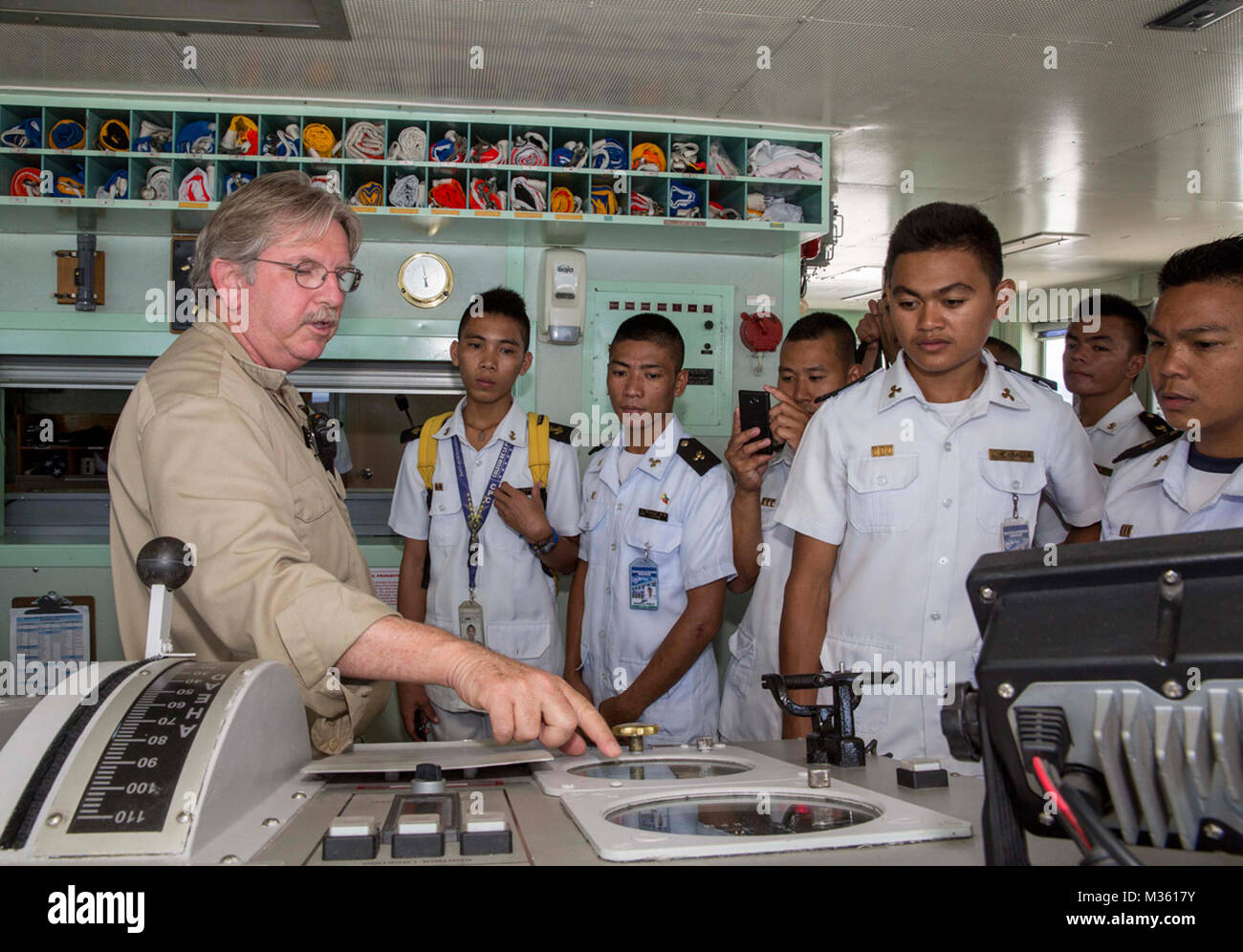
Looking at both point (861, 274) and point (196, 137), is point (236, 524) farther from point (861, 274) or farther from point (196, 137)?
point (861, 274)

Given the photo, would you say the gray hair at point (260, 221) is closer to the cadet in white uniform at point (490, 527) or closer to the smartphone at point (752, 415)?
the smartphone at point (752, 415)

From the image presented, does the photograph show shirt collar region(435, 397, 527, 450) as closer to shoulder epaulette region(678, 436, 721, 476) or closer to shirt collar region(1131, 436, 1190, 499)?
shoulder epaulette region(678, 436, 721, 476)

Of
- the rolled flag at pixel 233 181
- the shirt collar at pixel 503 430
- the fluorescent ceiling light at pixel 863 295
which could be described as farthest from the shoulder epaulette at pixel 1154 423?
the fluorescent ceiling light at pixel 863 295

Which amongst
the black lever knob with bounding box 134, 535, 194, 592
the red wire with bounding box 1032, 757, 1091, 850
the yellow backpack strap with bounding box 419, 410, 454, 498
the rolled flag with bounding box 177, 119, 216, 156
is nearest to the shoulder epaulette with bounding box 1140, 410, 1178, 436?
the yellow backpack strap with bounding box 419, 410, 454, 498

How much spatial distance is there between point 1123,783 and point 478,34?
323 centimetres

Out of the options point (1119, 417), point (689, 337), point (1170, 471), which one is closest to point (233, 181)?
point (689, 337)

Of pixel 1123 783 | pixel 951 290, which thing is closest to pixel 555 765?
pixel 1123 783

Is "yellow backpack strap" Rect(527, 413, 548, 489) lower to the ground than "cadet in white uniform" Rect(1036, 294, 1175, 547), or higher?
lower

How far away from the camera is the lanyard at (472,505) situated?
3.35 metres

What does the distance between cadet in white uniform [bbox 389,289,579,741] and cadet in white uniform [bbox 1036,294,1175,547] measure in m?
1.93

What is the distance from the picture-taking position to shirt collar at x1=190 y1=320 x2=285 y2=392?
1.68 m

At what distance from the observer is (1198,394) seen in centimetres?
205

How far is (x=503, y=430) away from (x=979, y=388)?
1.69m

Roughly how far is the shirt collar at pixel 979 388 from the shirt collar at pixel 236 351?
1334 mm
